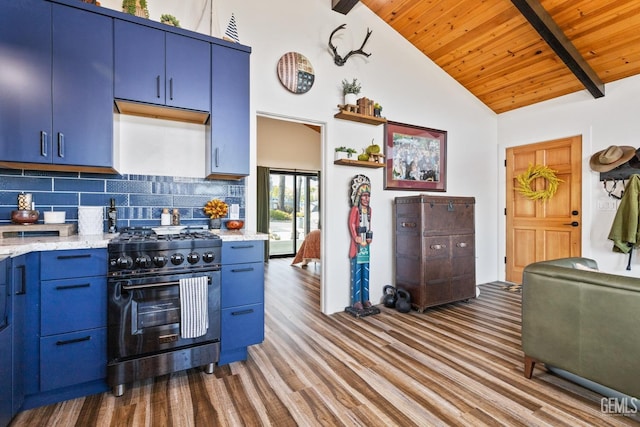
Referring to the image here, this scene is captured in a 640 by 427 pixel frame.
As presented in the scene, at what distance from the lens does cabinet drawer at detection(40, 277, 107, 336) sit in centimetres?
178

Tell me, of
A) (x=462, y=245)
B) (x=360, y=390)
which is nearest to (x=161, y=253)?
(x=360, y=390)

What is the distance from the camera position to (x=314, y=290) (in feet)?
14.1

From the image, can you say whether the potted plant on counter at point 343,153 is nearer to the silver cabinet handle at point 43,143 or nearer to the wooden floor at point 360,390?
the wooden floor at point 360,390

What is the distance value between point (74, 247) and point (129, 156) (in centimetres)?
98

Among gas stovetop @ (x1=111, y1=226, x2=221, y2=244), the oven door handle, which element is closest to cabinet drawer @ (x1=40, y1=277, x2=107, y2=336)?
the oven door handle

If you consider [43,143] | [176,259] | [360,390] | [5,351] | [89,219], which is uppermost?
[43,143]

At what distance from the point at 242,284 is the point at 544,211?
14.1 ft

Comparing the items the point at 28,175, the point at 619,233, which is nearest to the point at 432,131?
the point at 619,233

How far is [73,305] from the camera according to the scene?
1.83 m

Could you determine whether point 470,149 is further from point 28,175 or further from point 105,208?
point 28,175

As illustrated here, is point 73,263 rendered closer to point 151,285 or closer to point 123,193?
point 151,285

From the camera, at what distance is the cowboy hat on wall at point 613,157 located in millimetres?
3498

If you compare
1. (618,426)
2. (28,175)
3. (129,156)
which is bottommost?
(618,426)

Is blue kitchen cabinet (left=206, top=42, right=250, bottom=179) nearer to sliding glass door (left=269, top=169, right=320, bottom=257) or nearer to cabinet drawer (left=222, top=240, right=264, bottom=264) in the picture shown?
cabinet drawer (left=222, top=240, right=264, bottom=264)
